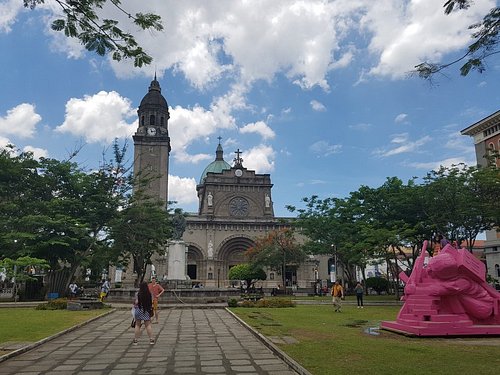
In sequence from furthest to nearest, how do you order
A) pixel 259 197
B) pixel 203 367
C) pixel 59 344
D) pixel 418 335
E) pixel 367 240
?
pixel 259 197, pixel 367 240, pixel 418 335, pixel 59 344, pixel 203 367

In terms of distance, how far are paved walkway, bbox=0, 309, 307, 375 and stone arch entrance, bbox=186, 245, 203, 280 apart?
4466 cm

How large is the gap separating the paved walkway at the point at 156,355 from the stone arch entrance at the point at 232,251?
45.1m

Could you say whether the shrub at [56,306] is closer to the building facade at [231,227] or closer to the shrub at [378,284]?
the shrub at [378,284]

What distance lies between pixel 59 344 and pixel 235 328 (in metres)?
4.84

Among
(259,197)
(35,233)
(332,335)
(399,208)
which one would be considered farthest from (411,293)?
(259,197)

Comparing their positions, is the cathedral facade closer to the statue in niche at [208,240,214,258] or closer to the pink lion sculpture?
the statue in niche at [208,240,214,258]

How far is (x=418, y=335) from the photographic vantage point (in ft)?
35.8

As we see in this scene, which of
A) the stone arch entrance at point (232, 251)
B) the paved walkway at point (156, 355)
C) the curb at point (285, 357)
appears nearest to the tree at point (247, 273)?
the stone arch entrance at point (232, 251)

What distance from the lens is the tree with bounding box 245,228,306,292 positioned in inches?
1807

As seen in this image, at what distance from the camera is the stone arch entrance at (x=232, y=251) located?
57.8m

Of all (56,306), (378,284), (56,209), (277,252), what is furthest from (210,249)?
(56,306)

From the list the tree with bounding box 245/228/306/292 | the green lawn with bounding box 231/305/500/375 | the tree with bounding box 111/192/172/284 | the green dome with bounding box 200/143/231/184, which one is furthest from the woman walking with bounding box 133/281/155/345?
the green dome with bounding box 200/143/231/184

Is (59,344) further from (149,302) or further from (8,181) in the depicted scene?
(8,181)

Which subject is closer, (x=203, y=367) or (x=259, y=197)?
(x=203, y=367)
